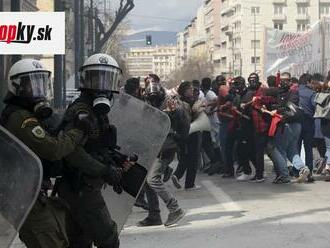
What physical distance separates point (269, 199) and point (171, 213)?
2.03 metres

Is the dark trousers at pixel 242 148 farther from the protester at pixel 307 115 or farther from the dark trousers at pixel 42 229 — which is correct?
the dark trousers at pixel 42 229

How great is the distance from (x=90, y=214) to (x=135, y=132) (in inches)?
43.0

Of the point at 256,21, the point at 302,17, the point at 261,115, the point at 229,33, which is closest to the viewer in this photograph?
the point at 261,115

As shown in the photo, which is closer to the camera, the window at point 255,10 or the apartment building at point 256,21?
the apartment building at point 256,21

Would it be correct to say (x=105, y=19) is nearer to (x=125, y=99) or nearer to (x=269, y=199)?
(x=269, y=199)

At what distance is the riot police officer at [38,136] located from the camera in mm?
3982

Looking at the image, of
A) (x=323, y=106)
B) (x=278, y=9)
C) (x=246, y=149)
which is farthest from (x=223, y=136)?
(x=278, y=9)

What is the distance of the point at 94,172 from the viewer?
4.20 m

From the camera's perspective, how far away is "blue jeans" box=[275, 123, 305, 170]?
1090 cm

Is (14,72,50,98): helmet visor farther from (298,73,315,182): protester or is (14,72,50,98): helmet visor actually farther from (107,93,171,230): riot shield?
(298,73,315,182): protester

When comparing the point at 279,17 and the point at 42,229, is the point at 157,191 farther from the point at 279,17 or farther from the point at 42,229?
the point at 279,17

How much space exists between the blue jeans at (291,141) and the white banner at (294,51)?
607cm

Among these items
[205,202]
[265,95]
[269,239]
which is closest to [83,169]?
[269,239]

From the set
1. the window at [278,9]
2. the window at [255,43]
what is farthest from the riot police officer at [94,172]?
the window at [278,9]
